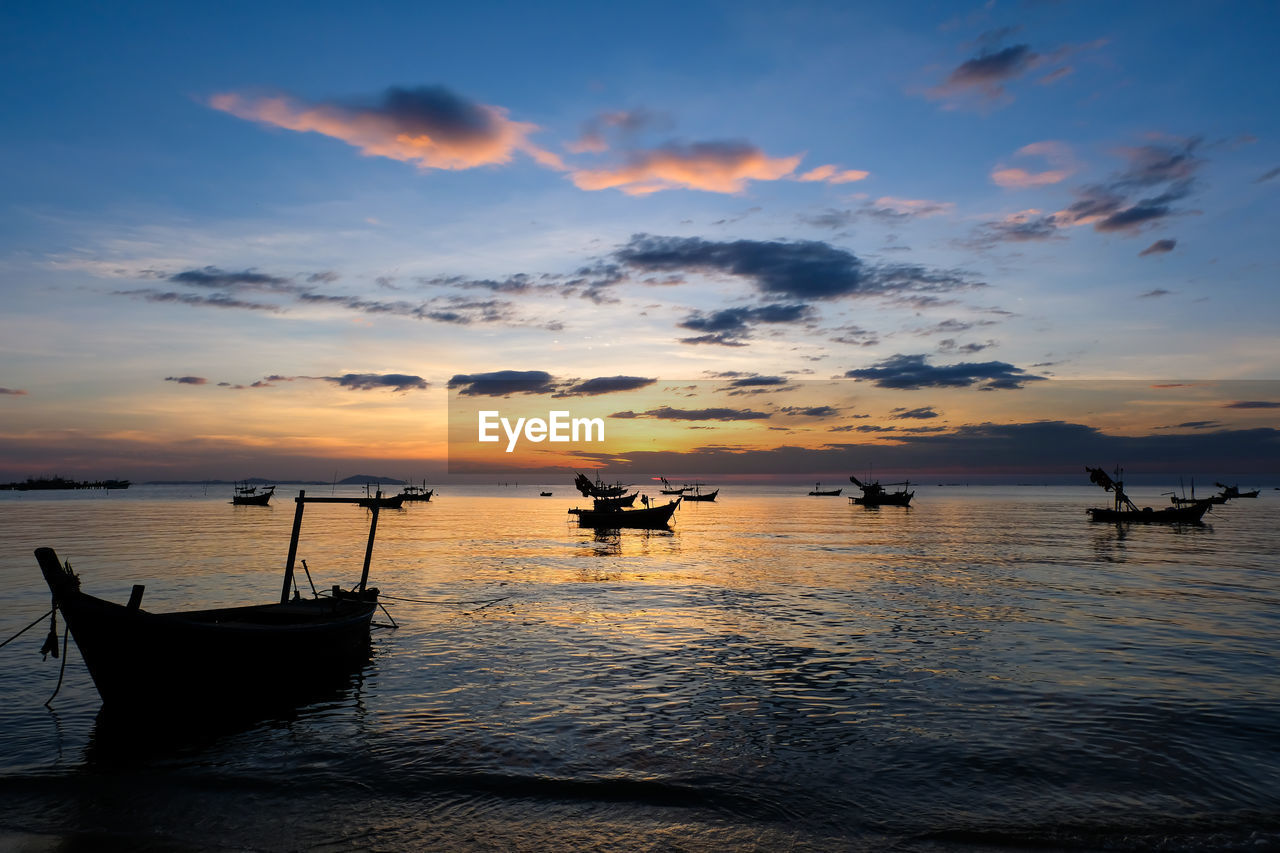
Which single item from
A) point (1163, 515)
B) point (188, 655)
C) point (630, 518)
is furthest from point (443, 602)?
point (1163, 515)

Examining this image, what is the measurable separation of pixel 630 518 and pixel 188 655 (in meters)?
65.5

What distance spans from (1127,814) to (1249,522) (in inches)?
4030

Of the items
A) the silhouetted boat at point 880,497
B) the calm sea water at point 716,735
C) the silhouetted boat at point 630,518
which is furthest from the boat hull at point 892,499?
the calm sea water at point 716,735

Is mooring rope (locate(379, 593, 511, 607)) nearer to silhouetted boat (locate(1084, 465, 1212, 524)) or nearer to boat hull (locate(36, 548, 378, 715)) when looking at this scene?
boat hull (locate(36, 548, 378, 715))

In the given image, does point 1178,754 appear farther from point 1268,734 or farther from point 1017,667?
point 1017,667

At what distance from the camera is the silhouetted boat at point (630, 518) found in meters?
77.6

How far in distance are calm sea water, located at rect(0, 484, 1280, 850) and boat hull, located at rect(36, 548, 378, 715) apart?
883mm

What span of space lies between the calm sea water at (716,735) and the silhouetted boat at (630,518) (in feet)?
149

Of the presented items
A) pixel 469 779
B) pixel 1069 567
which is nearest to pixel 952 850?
pixel 469 779

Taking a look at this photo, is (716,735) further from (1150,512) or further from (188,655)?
(1150,512)

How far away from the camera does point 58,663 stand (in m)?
19.2

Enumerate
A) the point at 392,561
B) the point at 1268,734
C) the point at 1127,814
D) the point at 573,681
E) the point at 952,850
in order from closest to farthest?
the point at 952,850, the point at 1127,814, the point at 1268,734, the point at 573,681, the point at 392,561

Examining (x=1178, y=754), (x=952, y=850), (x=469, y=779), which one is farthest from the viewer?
(x=1178, y=754)

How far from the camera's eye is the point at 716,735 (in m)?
13.8
